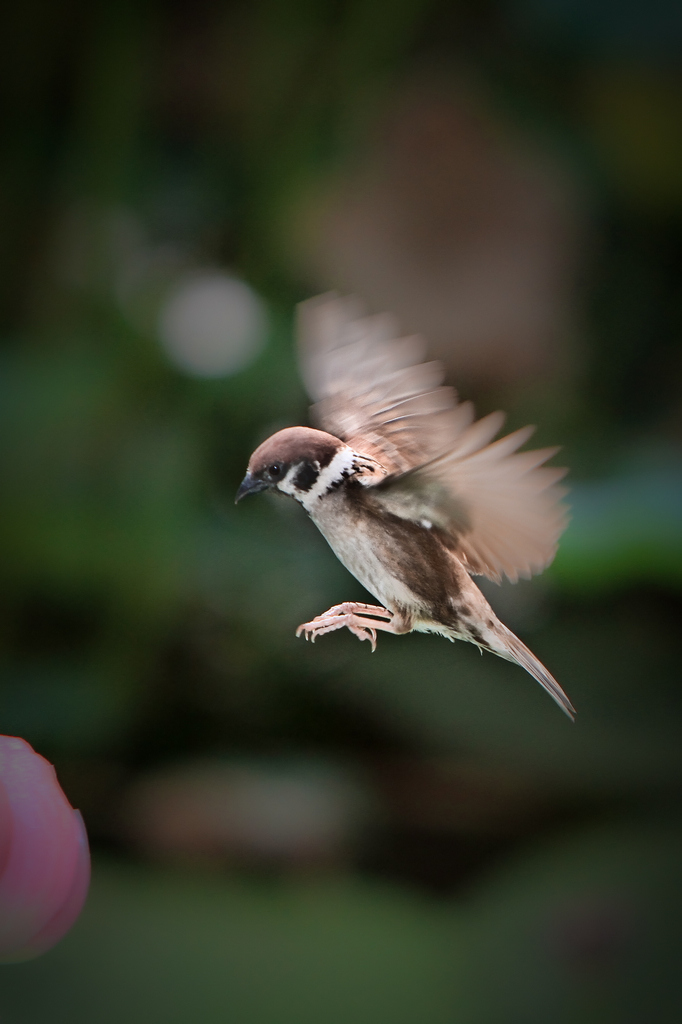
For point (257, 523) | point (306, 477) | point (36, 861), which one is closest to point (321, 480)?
point (306, 477)

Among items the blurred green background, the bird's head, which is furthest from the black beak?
the blurred green background

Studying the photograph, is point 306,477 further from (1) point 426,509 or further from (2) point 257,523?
(2) point 257,523

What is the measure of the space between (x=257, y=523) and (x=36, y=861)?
562 millimetres

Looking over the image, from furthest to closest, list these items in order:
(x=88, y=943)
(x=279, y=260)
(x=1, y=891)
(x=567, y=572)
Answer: (x=279, y=260) → (x=88, y=943) → (x=567, y=572) → (x=1, y=891)

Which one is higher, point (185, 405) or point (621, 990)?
point (185, 405)

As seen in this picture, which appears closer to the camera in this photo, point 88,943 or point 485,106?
point 88,943

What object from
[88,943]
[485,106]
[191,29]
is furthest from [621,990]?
[191,29]

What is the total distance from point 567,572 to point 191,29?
40.3 inches

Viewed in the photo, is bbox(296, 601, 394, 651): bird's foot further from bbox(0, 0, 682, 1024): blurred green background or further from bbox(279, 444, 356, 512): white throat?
bbox(0, 0, 682, 1024): blurred green background

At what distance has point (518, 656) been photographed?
21 centimetres

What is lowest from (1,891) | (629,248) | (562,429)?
(1,891)

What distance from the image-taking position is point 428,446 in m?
0.25

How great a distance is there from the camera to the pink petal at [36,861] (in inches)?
7.9

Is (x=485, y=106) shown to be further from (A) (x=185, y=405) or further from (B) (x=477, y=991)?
(B) (x=477, y=991)
